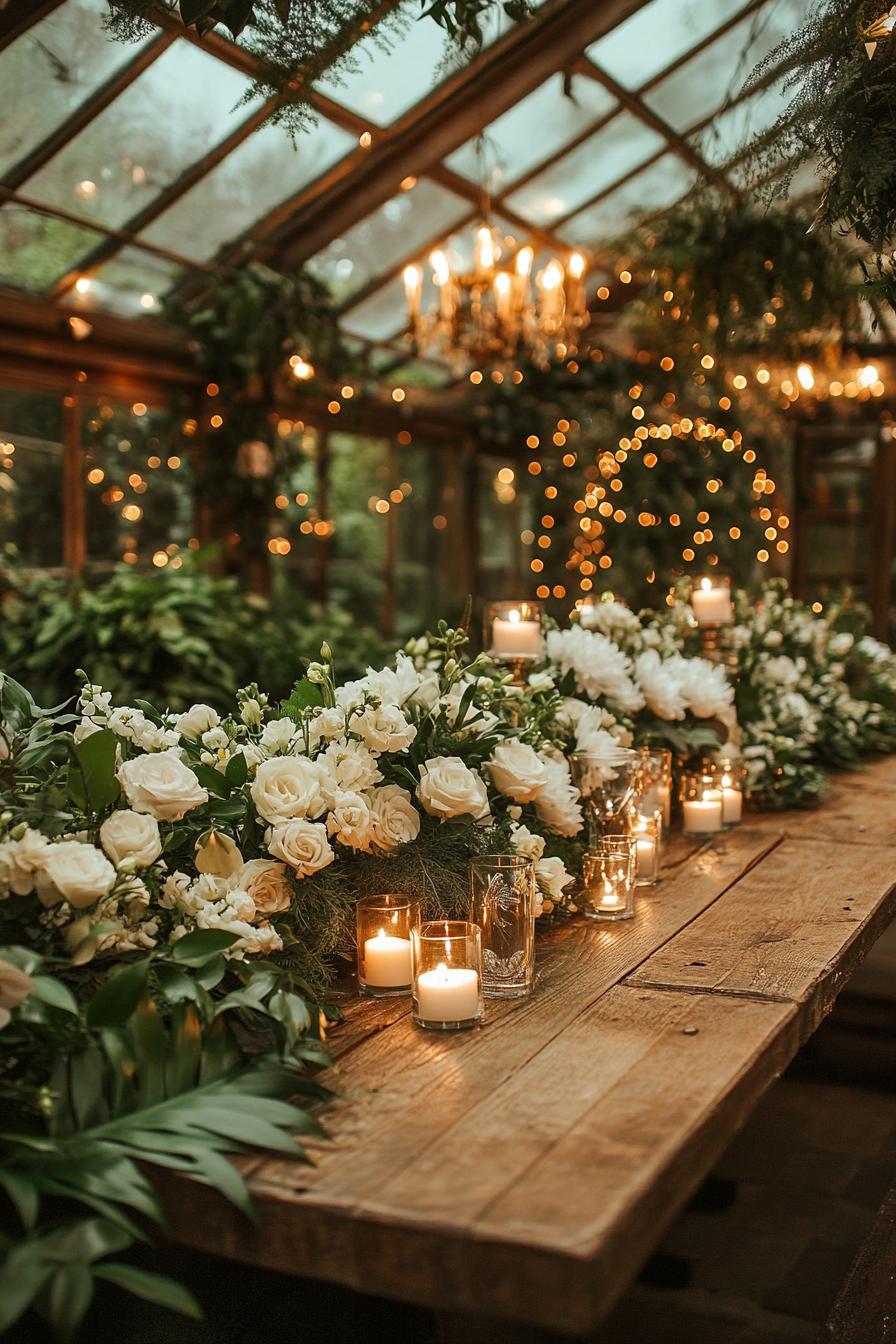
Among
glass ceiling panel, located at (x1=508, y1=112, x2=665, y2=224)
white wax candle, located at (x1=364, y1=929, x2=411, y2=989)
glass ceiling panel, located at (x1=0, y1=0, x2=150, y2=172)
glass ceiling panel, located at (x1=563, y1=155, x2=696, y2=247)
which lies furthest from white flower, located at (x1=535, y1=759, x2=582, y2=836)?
glass ceiling panel, located at (x1=563, y1=155, x2=696, y2=247)

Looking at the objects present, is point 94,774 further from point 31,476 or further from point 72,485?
point 72,485

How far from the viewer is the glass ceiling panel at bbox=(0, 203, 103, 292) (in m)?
5.54

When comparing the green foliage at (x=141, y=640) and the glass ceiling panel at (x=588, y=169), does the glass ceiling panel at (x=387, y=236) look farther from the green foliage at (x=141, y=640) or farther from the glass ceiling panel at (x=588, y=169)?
the green foliage at (x=141, y=640)

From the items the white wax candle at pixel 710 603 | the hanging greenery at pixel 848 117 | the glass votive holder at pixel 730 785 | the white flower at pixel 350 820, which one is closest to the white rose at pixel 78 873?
the white flower at pixel 350 820

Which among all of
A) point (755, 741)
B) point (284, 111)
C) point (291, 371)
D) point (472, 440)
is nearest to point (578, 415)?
point (472, 440)

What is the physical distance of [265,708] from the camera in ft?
6.42

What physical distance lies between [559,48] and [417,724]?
477 centimetres

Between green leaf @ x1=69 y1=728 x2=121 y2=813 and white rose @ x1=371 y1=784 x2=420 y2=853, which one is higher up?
green leaf @ x1=69 y1=728 x2=121 y2=813

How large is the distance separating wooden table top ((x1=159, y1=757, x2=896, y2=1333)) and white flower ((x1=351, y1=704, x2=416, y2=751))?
1.18 ft

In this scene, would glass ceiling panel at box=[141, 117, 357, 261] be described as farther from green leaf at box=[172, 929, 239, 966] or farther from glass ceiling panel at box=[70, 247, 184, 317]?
green leaf at box=[172, 929, 239, 966]

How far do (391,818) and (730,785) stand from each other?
1356mm

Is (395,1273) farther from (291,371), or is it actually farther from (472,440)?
(472,440)

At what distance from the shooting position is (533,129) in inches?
261

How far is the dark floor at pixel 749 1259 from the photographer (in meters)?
1.71
